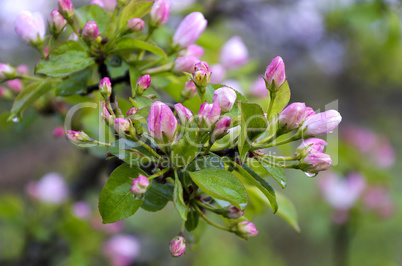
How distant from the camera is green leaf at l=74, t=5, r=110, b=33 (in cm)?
55

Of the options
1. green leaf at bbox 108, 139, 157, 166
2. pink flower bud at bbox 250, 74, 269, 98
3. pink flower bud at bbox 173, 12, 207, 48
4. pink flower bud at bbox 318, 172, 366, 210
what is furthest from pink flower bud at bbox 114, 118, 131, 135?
pink flower bud at bbox 318, 172, 366, 210

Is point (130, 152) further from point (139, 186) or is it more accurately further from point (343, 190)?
point (343, 190)

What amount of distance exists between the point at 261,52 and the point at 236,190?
9.26 ft

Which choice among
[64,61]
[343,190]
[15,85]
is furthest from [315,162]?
[343,190]

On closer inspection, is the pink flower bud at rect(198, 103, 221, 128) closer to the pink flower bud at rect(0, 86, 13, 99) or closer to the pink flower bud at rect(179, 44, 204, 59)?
the pink flower bud at rect(179, 44, 204, 59)

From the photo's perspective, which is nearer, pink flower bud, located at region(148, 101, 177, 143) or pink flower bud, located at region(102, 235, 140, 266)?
pink flower bud, located at region(148, 101, 177, 143)

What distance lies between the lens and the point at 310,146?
47 cm

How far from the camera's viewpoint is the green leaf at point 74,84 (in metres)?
0.55

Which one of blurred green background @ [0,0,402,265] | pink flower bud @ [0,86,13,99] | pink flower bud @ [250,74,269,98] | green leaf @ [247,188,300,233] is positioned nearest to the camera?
green leaf @ [247,188,300,233]

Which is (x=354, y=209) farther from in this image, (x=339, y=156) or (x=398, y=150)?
(x=398, y=150)

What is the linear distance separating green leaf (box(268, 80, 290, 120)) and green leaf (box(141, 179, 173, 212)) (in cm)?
16

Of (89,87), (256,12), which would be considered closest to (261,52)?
(256,12)

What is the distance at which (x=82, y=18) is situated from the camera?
0.55m

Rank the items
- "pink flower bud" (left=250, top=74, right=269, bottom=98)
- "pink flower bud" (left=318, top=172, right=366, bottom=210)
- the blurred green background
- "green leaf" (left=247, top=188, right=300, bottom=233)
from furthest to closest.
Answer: "pink flower bud" (left=318, top=172, right=366, bottom=210), the blurred green background, "pink flower bud" (left=250, top=74, right=269, bottom=98), "green leaf" (left=247, top=188, right=300, bottom=233)
